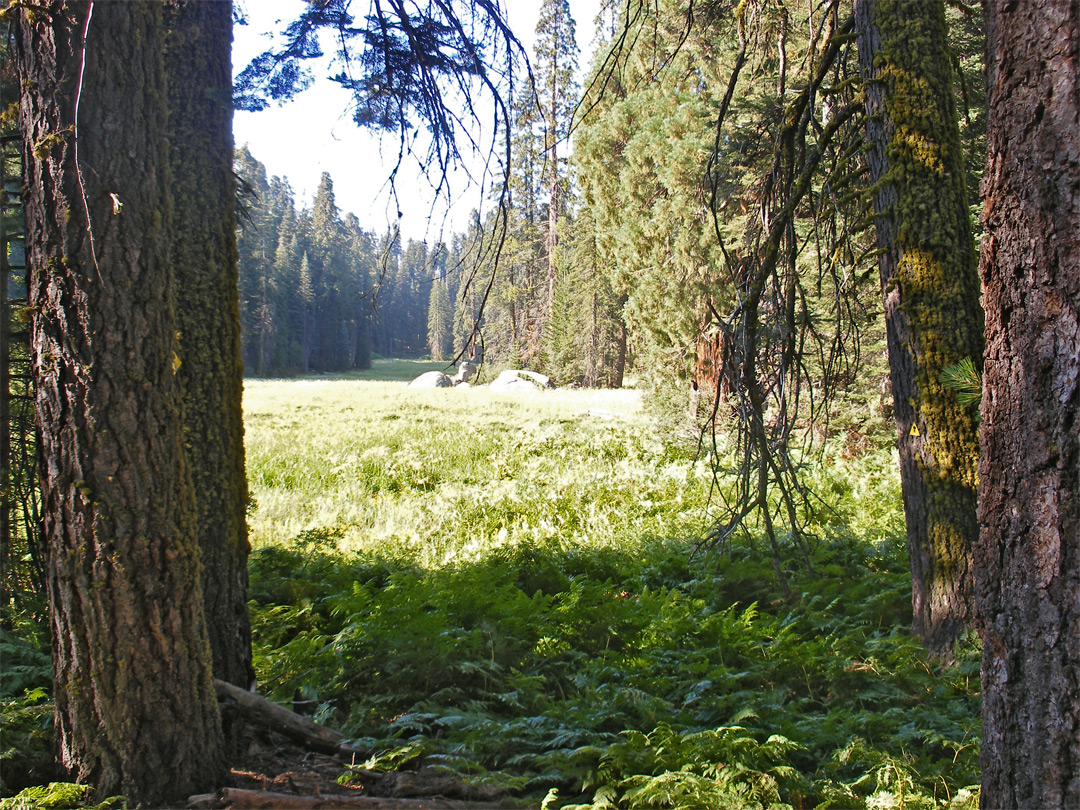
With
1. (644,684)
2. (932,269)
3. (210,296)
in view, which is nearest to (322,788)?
(644,684)

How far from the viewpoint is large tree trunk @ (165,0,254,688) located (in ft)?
11.0

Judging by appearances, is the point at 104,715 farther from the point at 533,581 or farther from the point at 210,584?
the point at 533,581

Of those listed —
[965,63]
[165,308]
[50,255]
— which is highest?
Result: [965,63]

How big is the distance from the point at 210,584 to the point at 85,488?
1303 mm

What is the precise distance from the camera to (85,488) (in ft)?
7.38

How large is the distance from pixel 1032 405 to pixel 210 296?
3.52 meters

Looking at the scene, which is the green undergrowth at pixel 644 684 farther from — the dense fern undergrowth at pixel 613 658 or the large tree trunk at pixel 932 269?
the large tree trunk at pixel 932 269

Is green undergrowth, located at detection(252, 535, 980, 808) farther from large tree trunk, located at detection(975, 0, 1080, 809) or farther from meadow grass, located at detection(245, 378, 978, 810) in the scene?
large tree trunk, located at detection(975, 0, 1080, 809)

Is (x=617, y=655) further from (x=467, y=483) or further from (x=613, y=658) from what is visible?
(x=467, y=483)

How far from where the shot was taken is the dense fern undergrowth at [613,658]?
2.68 metres

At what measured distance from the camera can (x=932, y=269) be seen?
3734 millimetres

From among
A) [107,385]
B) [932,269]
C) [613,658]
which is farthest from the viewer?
[613,658]

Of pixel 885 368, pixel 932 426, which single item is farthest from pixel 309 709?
pixel 885 368

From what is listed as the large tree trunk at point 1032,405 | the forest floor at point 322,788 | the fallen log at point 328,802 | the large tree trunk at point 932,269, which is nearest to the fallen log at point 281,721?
the forest floor at point 322,788
